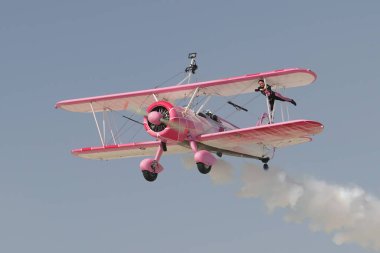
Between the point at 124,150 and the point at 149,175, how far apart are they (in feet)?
12.2

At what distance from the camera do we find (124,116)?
40938 millimetres

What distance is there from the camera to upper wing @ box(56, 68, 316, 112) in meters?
40.8

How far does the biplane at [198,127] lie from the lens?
3978 centimetres

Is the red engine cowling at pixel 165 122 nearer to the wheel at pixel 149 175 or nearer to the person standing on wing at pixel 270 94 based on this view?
the wheel at pixel 149 175

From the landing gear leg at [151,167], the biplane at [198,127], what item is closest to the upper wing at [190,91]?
the biplane at [198,127]

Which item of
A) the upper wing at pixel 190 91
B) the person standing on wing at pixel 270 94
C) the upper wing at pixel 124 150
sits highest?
the upper wing at pixel 190 91

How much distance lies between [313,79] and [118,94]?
9.63 meters

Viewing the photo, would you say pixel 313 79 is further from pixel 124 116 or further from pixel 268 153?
pixel 124 116

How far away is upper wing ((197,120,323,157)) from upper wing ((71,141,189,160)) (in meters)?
2.56

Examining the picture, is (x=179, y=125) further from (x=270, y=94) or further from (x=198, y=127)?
(x=270, y=94)

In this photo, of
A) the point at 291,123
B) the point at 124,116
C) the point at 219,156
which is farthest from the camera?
the point at 219,156

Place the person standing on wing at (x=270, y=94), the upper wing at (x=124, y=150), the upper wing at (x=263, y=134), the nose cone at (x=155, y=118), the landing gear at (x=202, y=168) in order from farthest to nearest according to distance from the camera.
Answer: the upper wing at (x=124, y=150), the person standing on wing at (x=270, y=94), the nose cone at (x=155, y=118), the landing gear at (x=202, y=168), the upper wing at (x=263, y=134)

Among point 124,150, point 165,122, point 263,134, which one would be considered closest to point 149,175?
point 165,122

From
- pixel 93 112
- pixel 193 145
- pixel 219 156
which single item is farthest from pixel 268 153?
pixel 93 112
